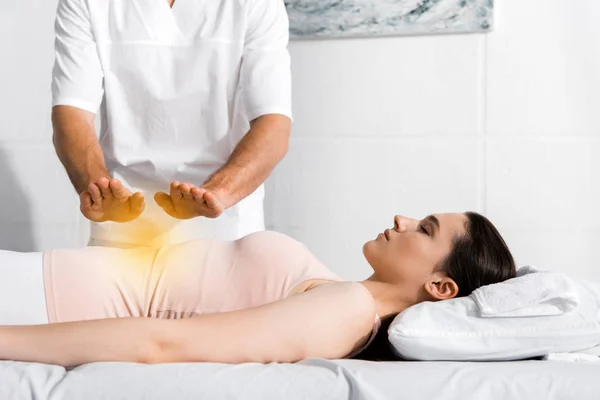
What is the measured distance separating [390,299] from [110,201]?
71 cm

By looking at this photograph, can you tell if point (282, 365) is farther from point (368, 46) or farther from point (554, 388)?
point (368, 46)

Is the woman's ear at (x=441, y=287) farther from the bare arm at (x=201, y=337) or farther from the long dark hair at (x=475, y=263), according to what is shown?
the bare arm at (x=201, y=337)

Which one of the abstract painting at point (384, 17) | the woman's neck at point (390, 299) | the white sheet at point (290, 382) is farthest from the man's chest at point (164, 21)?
the white sheet at point (290, 382)

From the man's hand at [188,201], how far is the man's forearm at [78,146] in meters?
0.39

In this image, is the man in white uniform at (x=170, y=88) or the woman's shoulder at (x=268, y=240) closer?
the woman's shoulder at (x=268, y=240)

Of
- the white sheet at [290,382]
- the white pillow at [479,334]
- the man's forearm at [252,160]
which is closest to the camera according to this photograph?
the white sheet at [290,382]

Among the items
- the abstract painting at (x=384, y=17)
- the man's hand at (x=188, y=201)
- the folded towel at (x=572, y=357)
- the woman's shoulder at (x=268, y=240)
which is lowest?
the folded towel at (x=572, y=357)

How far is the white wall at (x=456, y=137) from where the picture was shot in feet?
10.4

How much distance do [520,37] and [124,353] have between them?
2.17 m

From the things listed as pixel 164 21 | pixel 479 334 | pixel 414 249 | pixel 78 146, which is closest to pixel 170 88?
pixel 164 21

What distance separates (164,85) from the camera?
270 centimetres

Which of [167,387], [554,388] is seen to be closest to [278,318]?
[167,387]

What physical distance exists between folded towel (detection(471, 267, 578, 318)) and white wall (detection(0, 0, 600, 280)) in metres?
1.41

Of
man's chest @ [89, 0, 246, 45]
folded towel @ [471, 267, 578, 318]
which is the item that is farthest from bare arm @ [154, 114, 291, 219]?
folded towel @ [471, 267, 578, 318]
